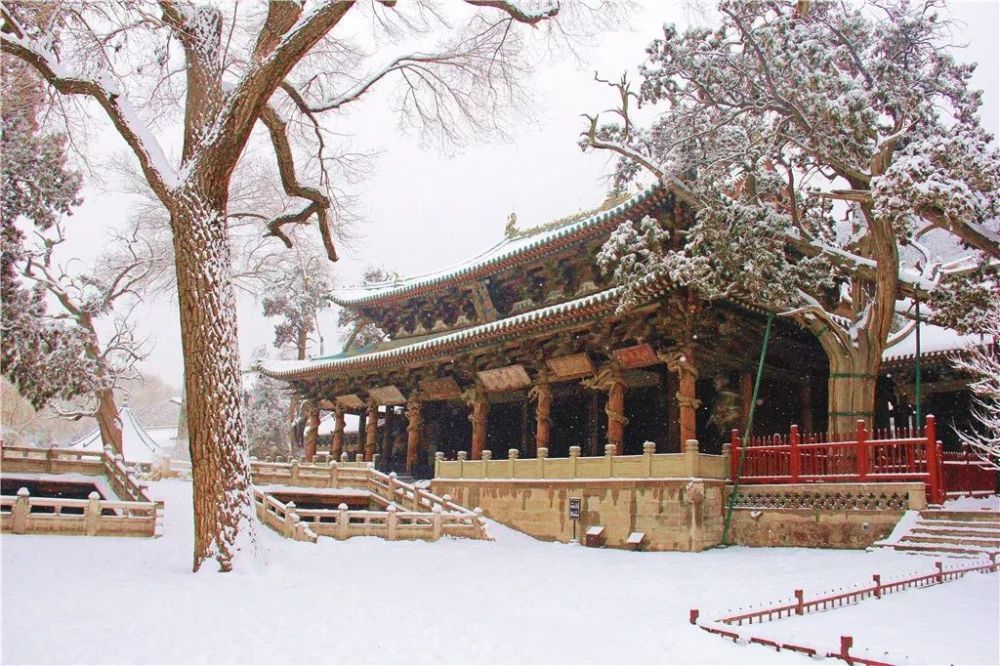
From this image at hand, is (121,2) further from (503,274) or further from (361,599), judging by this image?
(503,274)

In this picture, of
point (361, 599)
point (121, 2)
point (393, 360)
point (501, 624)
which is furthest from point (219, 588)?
point (393, 360)

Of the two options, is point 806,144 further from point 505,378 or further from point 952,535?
point 505,378

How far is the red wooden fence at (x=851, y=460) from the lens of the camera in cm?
1124

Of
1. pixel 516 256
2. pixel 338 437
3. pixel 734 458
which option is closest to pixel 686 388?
pixel 734 458

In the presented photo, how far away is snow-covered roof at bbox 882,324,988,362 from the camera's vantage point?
15.1 m

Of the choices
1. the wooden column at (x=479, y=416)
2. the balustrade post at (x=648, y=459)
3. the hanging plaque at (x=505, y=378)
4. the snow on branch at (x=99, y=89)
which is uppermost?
the snow on branch at (x=99, y=89)

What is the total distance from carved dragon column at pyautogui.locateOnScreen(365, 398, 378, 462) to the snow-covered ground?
9657 mm

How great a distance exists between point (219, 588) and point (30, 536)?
17.5 ft

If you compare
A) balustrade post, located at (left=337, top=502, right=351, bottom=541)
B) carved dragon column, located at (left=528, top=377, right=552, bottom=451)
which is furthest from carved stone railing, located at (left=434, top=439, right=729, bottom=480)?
balustrade post, located at (left=337, top=502, right=351, bottom=541)

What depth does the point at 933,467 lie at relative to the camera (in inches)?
439

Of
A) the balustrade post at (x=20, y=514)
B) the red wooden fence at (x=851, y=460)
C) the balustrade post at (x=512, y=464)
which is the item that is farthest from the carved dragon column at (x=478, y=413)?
the balustrade post at (x=20, y=514)

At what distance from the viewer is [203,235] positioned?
31.5 ft

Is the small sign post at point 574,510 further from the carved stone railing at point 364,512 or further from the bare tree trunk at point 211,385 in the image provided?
the bare tree trunk at point 211,385

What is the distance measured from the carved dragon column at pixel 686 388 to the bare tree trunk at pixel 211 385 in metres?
7.97
